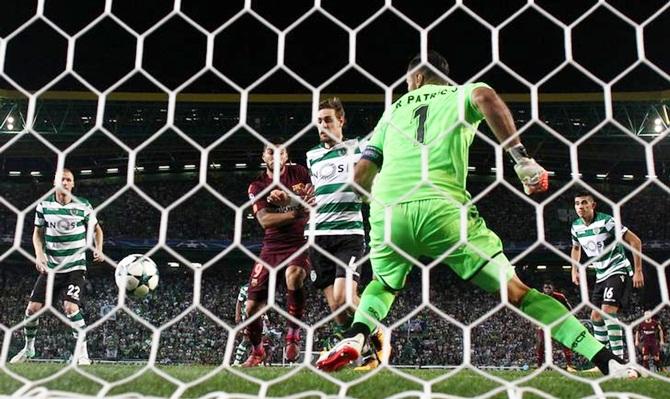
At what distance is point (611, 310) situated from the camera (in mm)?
5719

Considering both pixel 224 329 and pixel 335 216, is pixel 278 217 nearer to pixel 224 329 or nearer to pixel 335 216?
pixel 335 216

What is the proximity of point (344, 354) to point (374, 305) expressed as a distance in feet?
0.93

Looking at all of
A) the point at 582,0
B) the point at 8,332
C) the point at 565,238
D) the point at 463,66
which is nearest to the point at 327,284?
the point at 8,332

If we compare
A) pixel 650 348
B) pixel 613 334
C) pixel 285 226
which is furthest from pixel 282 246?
pixel 650 348

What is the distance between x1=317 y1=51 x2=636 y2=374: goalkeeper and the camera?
102 inches

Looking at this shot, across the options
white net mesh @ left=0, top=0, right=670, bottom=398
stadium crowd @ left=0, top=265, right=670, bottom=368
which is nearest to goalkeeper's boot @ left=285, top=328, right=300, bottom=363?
white net mesh @ left=0, top=0, right=670, bottom=398

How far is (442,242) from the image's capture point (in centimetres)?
270

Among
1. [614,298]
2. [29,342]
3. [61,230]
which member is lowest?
→ [29,342]

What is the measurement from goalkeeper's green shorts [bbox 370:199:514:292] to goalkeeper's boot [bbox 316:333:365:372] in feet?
1.10

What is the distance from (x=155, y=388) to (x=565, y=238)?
59.0ft

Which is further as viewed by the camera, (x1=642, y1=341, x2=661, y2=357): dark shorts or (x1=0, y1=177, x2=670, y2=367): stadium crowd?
(x1=0, y1=177, x2=670, y2=367): stadium crowd

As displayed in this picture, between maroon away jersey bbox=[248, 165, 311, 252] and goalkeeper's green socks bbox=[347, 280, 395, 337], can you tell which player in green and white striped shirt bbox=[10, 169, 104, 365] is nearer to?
maroon away jersey bbox=[248, 165, 311, 252]

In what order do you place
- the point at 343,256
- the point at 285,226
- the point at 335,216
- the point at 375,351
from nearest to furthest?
the point at 343,256, the point at 335,216, the point at 375,351, the point at 285,226

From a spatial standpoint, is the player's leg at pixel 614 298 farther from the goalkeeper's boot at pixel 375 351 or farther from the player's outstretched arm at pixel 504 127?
the player's outstretched arm at pixel 504 127
